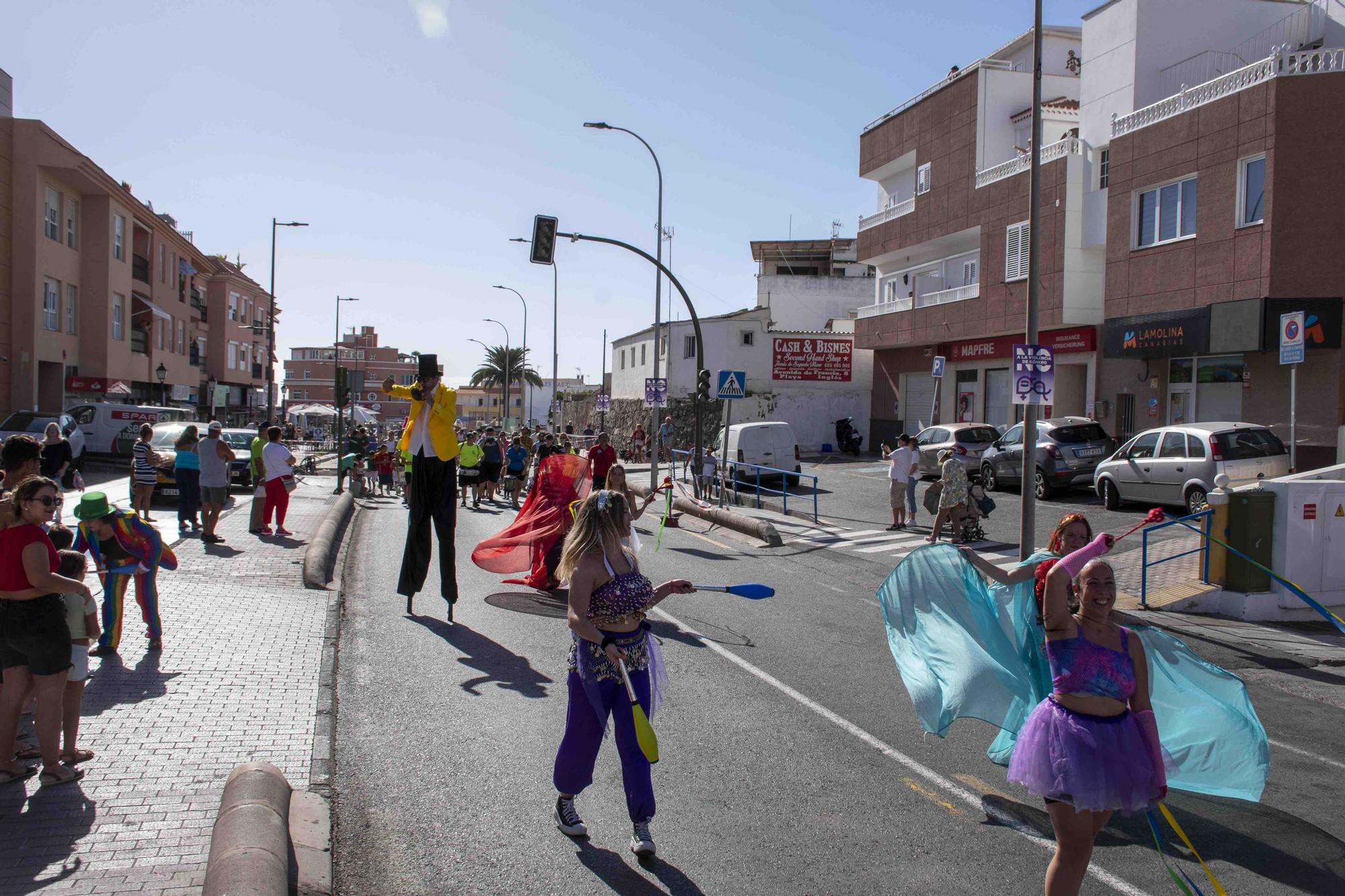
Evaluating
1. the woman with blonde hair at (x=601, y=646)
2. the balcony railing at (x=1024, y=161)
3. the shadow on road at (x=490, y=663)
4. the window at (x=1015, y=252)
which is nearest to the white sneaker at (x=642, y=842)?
the woman with blonde hair at (x=601, y=646)

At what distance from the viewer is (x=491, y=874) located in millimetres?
4238

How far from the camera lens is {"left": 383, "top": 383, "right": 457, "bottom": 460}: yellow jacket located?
9039 mm

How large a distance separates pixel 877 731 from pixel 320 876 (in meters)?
3.60

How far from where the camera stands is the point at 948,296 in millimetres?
32469

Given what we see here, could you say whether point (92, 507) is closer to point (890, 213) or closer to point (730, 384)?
point (730, 384)

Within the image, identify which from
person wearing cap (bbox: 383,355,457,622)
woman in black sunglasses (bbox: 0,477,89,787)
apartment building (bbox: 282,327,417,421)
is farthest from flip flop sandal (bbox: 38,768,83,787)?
apartment building (bbox: 282,327,417,421)

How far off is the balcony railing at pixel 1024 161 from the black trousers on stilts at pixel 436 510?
21658 millimetres

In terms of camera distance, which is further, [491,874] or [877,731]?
[877,731]

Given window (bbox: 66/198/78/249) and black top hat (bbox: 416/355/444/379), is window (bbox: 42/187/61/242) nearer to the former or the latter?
window (bbox: 66/198/78/249)

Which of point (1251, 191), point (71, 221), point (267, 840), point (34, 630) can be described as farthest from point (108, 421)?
point (1251, 191)

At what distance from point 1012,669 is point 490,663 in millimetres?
4148

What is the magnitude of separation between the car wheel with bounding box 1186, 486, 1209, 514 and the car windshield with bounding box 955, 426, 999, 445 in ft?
26.8

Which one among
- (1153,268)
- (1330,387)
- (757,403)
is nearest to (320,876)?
(1330,387)

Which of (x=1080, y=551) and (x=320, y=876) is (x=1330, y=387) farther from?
(x=320, y=876)
